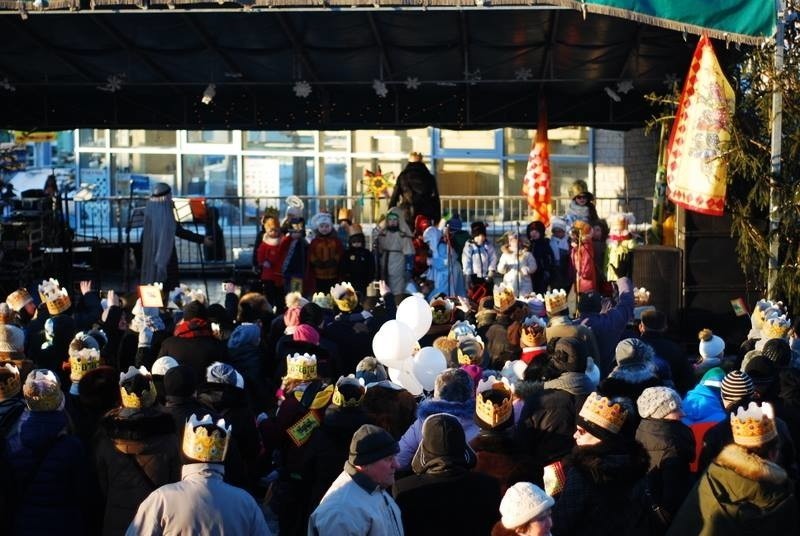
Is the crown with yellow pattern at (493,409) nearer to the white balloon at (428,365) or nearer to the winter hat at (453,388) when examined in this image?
the winter hat at (453,388)

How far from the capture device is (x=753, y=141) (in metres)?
13.5

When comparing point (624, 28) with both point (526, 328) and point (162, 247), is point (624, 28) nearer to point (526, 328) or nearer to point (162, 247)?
point (162, 247)

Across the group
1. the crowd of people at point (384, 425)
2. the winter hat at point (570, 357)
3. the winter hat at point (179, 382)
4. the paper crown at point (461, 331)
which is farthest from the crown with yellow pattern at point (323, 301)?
the winter hat at point (179, 382)

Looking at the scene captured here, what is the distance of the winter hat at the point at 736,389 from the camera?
7.55 m

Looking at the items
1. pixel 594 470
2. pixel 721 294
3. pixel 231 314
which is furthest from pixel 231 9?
pixel 594 470

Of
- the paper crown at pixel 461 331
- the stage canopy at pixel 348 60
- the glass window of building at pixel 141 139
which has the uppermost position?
the stage canopy at pixel 348 60

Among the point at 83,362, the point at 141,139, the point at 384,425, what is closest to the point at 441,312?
the point at 83,362

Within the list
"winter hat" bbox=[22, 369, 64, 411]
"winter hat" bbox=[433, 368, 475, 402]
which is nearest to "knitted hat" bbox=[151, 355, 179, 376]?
"winter hat" bbox=[22, 369, 64, 411]

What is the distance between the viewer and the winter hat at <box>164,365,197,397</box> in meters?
7.49

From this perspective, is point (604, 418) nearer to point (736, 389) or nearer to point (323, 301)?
point (736, 389)

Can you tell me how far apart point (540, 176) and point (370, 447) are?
13.8m

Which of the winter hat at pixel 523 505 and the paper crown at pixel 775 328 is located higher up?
the paper crown at pixel 775 328

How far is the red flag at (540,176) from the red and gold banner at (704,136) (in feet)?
17.1

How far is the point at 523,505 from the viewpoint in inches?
208
